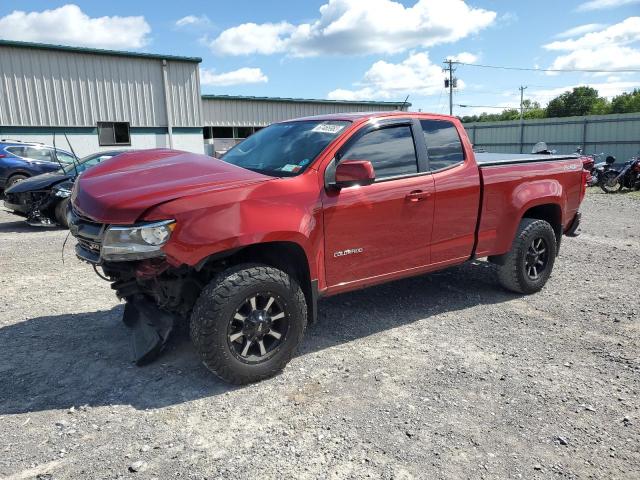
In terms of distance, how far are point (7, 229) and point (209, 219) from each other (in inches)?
328

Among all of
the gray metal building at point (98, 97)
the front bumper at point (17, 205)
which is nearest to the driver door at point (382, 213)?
the front bumper at point (17, 205)

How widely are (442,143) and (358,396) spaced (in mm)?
2488

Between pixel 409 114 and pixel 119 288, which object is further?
pixel 409 114

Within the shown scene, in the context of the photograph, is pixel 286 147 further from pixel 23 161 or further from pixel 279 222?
pixel 23 161

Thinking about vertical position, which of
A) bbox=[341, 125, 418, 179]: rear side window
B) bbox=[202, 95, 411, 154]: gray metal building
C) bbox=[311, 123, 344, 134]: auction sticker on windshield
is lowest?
bbox=[341, 125, 418, 179]: rear side window

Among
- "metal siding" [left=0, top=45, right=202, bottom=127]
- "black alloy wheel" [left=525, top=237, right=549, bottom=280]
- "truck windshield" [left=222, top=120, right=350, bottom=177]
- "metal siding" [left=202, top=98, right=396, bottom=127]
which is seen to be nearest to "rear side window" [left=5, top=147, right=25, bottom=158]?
"metal siding" [left=0, top=45, right=202, bottom=127]

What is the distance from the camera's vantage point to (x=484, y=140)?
3284 centimetres

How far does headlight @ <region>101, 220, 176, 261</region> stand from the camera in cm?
308

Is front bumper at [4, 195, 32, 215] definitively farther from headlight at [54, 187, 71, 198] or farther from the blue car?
the blue car

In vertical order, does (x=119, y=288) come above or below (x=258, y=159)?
below

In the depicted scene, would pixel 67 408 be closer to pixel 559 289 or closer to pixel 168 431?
pixel 168 431

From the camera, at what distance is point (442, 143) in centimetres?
467

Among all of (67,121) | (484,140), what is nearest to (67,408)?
(67,121)

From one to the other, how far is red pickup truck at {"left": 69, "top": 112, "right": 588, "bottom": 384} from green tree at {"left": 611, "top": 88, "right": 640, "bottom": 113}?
274 feet
